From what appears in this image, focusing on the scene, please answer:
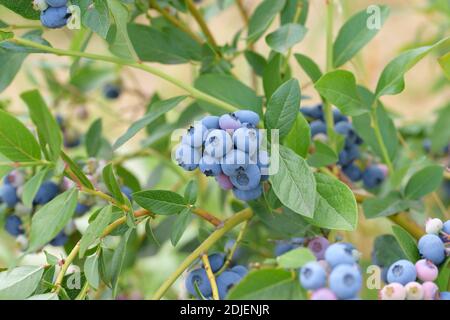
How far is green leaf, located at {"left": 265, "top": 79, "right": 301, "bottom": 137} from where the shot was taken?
0.85 meters

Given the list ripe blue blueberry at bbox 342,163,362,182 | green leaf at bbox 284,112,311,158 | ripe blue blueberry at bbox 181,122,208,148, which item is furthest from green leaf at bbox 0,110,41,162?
ripe blue blueberry at bbox 342,163,362,182

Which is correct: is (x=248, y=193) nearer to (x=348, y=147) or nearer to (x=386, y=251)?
(x=386, y=251)

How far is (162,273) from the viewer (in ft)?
6.21

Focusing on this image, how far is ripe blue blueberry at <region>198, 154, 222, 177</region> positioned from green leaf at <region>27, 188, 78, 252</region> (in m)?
0.18

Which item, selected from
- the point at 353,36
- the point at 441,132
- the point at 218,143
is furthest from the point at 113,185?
the point at 441,132

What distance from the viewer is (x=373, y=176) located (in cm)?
127

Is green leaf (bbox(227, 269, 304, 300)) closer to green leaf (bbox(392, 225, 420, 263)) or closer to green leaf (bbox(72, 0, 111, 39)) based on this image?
green leaf (bbox(392, 225, 420, 263))

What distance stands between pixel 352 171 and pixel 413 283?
530 mm

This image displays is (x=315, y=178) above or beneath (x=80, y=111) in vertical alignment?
beneath

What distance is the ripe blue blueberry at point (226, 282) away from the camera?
0.89m
